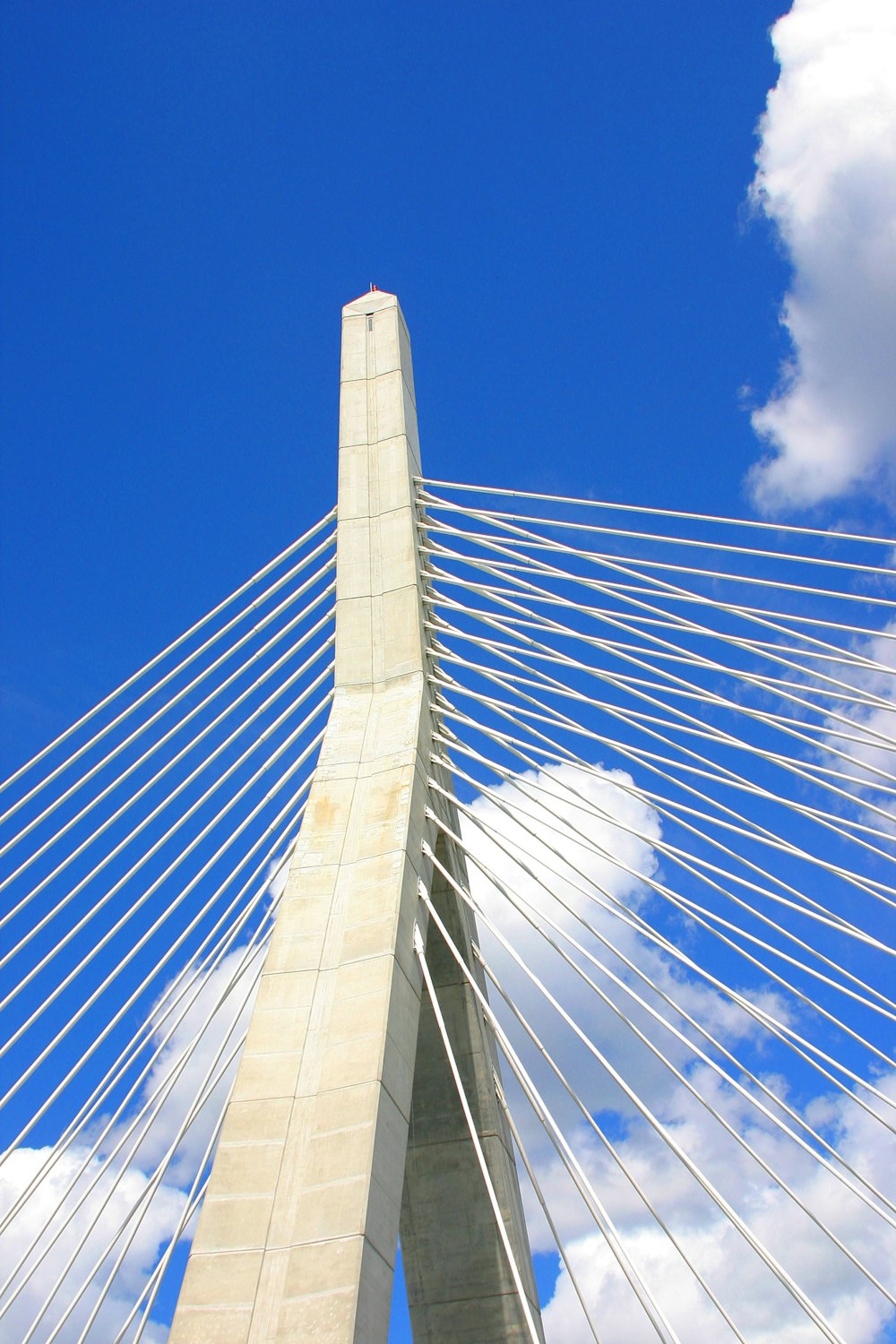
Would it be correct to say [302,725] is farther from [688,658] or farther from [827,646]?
[827,646]

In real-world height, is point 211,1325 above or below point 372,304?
below

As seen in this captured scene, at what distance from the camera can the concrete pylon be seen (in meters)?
8.06

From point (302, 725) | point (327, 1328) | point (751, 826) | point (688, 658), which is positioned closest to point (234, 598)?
point (302, 725)

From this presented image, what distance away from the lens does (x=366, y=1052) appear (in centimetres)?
899

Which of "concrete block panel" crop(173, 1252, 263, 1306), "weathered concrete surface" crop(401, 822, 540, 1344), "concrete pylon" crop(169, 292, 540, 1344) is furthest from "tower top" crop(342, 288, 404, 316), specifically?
"concrete block panel" crop(173, 1252, 263, 1306)

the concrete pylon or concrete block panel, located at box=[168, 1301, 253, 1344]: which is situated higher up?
the concrete pylon

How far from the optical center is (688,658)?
35.9 ft

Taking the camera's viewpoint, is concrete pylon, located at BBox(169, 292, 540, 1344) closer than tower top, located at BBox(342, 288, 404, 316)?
Yes

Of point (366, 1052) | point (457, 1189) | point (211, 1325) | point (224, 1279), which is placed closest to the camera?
point (211, 1325)

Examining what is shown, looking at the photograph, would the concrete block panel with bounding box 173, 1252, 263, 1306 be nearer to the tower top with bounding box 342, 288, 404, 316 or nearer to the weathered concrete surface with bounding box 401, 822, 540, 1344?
the weathered concrete surface with bounding box 401, 822, 540, 1344

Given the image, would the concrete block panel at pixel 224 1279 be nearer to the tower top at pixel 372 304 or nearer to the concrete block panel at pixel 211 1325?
the concrete block panel at pixel 211 1325

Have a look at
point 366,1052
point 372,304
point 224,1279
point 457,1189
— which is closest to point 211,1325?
point 224,1279

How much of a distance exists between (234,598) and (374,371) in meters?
3.32

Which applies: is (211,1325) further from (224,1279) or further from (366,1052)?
(366,1052)
